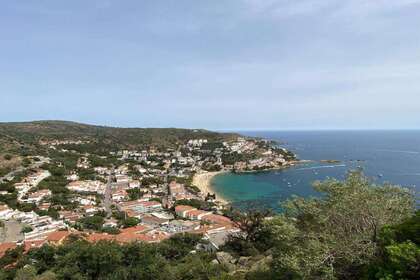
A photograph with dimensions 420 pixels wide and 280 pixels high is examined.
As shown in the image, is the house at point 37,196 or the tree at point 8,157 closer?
the house at point 37,196

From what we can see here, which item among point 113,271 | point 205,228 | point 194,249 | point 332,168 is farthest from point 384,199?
point 332,168

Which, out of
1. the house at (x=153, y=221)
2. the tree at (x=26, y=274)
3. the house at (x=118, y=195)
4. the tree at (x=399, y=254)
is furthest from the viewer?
the house at (x=118, y=195)

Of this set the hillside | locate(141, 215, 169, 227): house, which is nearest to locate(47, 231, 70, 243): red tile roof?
locate(141, 215, 169, 227): house

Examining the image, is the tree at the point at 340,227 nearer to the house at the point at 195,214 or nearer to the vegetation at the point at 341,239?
the vegetation at the point at 341,239

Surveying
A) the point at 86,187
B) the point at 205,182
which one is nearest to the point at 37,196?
the point at 86,187

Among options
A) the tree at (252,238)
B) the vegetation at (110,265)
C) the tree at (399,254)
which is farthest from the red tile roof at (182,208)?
the tree at (399,254)

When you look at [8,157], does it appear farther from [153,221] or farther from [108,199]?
[153,221]
